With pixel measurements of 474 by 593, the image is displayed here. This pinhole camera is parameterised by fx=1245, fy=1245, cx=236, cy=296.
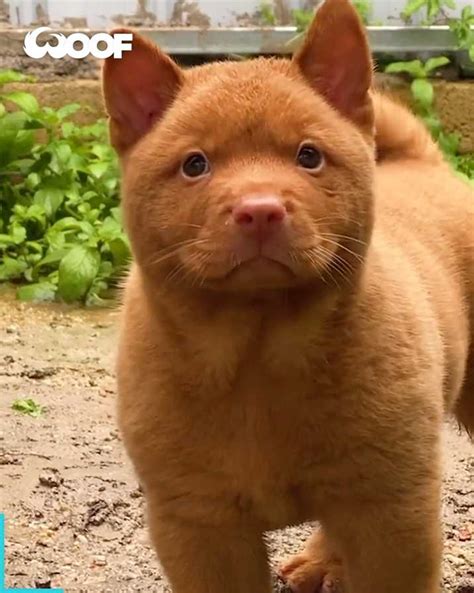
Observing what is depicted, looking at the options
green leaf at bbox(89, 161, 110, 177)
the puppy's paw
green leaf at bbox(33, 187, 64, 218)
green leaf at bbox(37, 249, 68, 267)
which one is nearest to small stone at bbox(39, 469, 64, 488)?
the puppy's paw

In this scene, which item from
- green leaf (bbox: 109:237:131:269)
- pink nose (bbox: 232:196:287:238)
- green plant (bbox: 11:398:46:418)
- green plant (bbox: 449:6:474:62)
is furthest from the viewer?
green plant (bbox: 449:6:474:62)

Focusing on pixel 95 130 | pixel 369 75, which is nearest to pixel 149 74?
pixel 369 75

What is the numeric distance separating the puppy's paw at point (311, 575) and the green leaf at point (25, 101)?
338 centimetres

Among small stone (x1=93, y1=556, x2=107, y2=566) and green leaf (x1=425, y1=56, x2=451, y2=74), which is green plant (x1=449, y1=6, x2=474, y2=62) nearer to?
green leaf (x1=425, y1=56, x2=451, y2=74)

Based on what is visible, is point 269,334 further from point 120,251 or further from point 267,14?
point 267,14

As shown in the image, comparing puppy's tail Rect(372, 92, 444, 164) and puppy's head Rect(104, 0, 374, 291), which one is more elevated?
puppy's head Rect(104, 0, 374, 291)

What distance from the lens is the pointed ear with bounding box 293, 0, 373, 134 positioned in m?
2.26

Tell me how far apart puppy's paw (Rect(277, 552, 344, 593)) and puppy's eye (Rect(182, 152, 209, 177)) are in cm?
118

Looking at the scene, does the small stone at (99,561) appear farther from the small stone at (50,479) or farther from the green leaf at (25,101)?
the green leaf at (25,101)

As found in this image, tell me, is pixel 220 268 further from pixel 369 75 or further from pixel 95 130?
pixel 95 130

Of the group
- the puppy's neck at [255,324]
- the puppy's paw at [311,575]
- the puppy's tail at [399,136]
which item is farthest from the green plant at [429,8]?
the puppy's neck at [255,324]

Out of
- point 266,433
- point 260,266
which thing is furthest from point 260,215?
point 266,433

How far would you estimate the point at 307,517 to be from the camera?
2.29 m

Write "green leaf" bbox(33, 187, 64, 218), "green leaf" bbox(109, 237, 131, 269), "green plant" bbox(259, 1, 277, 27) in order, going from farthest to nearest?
"green plant" bbox(259, 1, 277, 27) → "green leaf" bbox(33, 187, 64, 218) → "green leaf" bbox(109, 237, 131, 269)
